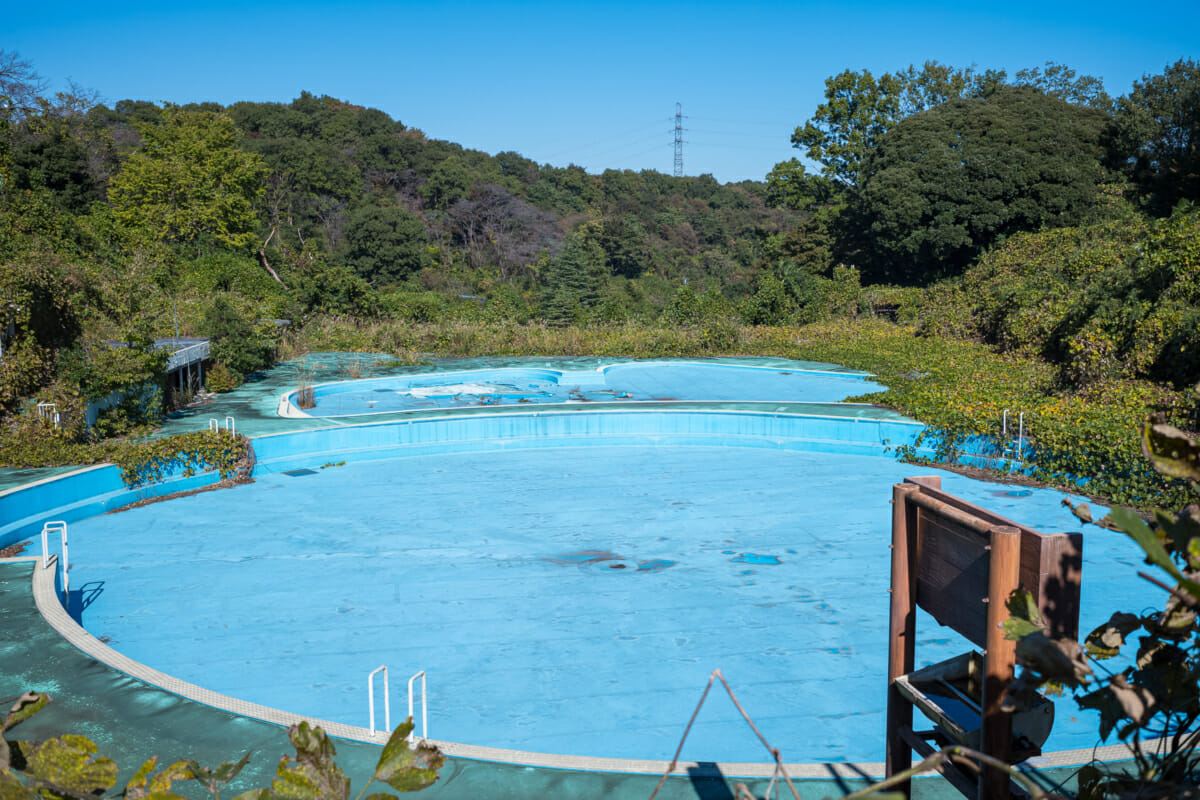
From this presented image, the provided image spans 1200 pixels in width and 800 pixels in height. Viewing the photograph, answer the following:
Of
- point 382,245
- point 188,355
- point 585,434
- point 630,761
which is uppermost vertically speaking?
point 382,245

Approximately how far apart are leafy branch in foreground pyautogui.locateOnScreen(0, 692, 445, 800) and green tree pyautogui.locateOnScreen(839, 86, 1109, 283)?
2550 cm

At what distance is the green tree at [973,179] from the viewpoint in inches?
941

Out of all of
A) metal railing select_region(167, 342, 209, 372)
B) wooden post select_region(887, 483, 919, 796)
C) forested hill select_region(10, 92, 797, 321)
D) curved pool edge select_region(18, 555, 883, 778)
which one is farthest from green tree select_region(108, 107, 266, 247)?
wooden post select_region(887, 483, 919, 796)

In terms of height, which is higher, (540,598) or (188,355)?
(188,355)

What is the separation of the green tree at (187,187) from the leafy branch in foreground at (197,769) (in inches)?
1102

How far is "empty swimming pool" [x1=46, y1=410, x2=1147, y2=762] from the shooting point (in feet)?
16.7

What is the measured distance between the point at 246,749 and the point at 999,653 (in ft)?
10.2

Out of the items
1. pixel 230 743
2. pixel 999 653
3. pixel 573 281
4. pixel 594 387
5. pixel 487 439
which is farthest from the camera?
pixel 573 281

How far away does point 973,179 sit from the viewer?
24.4 metres

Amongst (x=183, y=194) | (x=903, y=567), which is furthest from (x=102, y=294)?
(x=183, y=194)

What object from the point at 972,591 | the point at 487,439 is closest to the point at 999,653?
the point at 972,591

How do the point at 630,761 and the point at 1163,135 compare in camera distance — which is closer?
the point at 630,761

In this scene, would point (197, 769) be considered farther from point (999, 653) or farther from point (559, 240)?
point (559, 240)

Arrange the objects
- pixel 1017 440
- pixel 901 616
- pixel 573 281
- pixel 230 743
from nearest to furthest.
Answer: pixel 901 616 < pixel 230 743 < pixel 1017 440 < pixel 573 281
